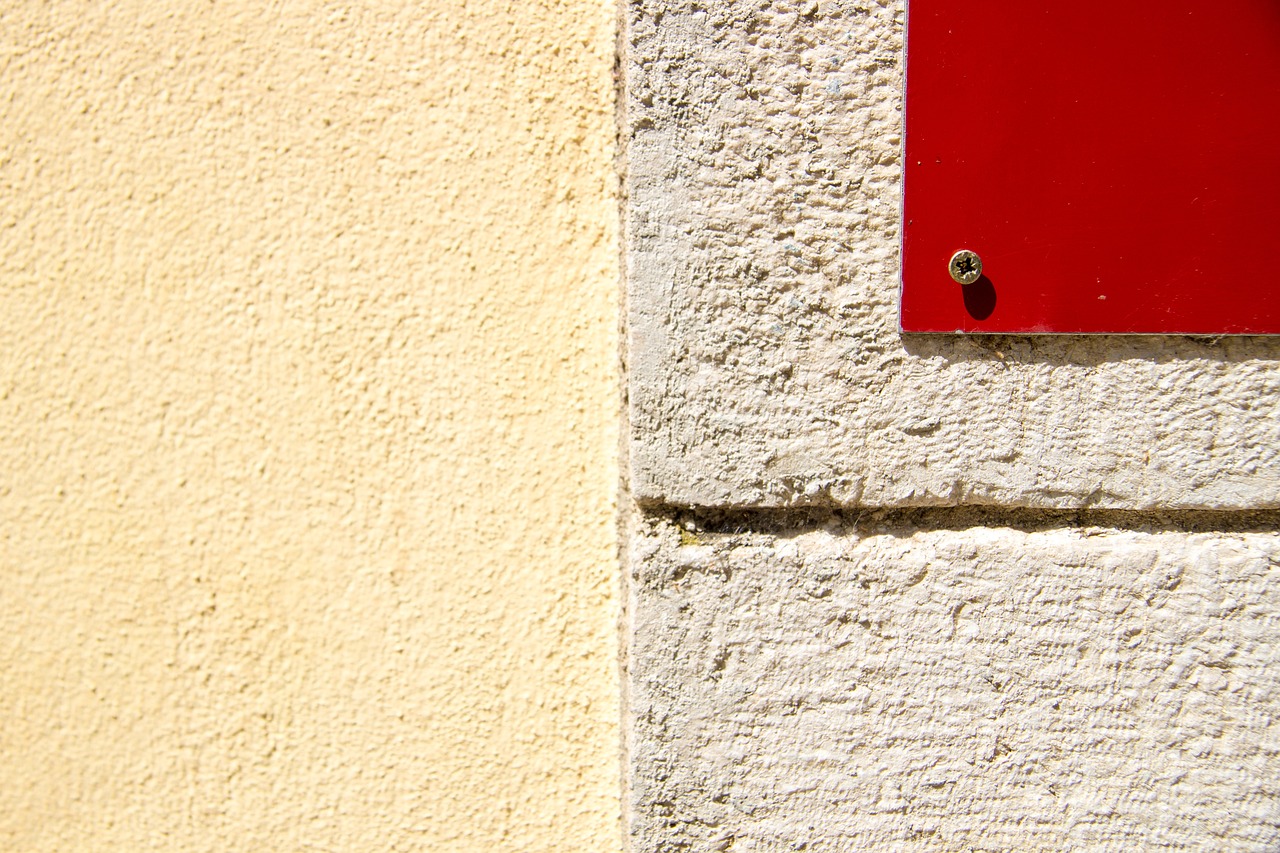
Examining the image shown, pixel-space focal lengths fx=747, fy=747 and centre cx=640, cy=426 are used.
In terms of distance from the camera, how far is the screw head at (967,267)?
89 cm

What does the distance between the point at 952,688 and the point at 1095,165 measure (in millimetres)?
656

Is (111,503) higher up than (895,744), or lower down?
higher up

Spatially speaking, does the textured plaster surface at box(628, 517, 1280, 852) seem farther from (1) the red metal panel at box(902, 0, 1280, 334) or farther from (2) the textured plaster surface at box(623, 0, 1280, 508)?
(1) the red metal panel at box(902, 0, 1280, 334)

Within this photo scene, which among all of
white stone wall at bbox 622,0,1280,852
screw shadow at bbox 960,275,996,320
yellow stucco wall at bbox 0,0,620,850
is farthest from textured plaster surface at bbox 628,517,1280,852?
screw shadow at bbox 960,275,996,320

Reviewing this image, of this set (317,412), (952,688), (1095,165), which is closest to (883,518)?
(952,688)

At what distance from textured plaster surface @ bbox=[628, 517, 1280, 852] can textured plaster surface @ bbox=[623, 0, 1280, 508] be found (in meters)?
0.07

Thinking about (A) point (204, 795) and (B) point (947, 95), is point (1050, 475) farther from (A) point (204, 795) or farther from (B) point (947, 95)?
(A) point (204, 795)

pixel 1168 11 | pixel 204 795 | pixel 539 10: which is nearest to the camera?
pixel 1168 11

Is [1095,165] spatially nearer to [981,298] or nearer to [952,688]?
[981,298]

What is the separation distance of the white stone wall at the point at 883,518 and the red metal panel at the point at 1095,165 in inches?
1.5

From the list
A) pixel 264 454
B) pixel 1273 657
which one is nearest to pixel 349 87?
pixel 264 454

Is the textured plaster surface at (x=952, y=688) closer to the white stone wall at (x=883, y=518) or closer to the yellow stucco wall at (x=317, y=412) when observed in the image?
the white stone wall at (x=883, y=518)

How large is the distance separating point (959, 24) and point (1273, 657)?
85 centimetres

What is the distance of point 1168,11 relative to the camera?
0.85 m
